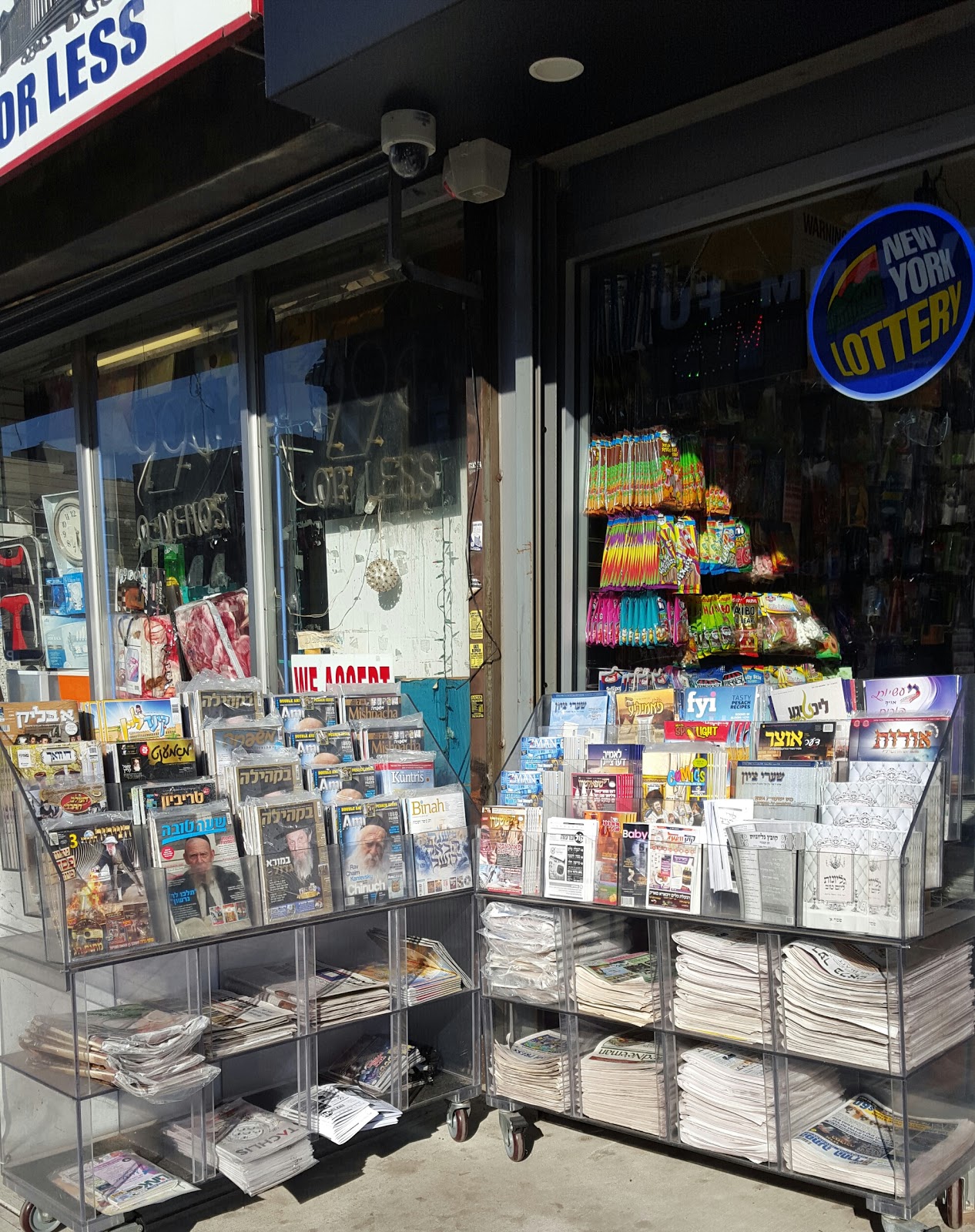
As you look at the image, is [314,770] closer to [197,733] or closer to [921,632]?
[197,733]

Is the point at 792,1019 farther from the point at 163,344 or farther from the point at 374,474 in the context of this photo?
the point at 163,344

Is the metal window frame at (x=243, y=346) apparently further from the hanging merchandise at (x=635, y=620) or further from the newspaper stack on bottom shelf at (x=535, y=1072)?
the newspaper stack on bottom shelf at (x=535, y=1072)

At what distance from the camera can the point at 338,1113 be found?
3551 mm

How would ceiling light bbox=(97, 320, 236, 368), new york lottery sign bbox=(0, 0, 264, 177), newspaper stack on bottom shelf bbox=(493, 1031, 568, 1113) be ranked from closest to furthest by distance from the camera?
1. newspaper stack on bottom shelf bbox=(493, 1031, 568, 1113)
2. new york lottery sign bbox=(0, 0, 264, 177)
3. ceiling light bbox=(97, 320, 236, 368)

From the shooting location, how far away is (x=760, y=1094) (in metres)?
3.24

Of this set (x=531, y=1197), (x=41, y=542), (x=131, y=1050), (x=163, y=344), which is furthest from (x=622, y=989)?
(x=41, y=542)

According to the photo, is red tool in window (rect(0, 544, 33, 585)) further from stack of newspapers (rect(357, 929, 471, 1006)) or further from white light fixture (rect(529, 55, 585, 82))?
white light fixture (rect(529, 55, 585, 82))

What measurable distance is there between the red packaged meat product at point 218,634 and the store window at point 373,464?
0.97 ft

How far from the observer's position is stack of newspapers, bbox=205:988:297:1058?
3352 mm

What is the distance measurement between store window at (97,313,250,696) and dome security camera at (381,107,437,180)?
238 cm

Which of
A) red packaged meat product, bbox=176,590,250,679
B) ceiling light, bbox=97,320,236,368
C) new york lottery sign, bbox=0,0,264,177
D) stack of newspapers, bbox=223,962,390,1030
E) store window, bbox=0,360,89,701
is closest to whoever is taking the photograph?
stack of newspapers, bbox=223,962,390,1030

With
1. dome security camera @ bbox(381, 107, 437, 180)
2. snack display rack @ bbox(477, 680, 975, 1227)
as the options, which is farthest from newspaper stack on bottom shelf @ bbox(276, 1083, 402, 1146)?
dome security camera @ bbox(381, 107, 437, 180)

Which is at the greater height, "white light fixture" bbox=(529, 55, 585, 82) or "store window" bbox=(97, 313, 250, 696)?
"white light fixture" bbox=(529, 55, 585, 82)

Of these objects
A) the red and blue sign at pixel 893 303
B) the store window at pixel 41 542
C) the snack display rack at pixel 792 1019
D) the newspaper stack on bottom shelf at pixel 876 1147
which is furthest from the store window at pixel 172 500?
the newspaper stack on bottom shelf at pixel 876 1147
